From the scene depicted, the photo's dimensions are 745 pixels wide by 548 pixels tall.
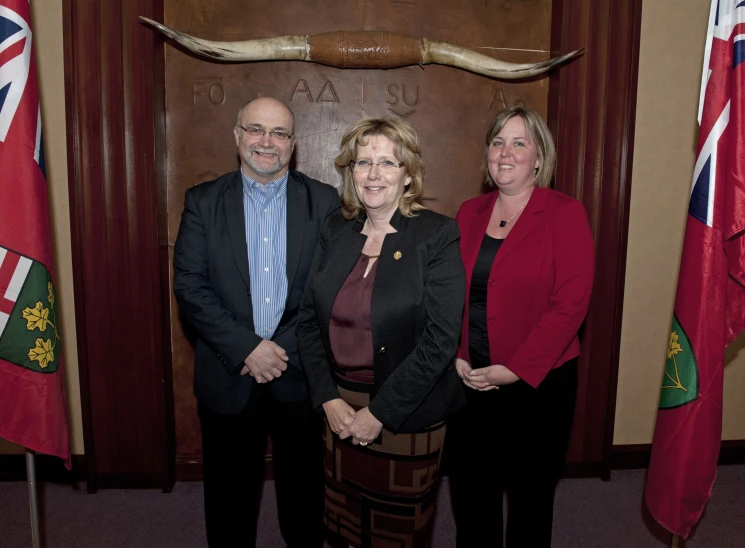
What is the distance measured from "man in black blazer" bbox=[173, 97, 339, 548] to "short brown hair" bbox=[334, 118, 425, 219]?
280mm

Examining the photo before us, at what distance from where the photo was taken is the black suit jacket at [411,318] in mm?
1638

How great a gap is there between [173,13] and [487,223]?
6.07 ft

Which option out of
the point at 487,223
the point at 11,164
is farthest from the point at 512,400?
the point at 11,164

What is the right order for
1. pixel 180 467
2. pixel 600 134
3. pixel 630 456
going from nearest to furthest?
1. pixel 600 134
2. pixel 180 467
3. pixel 630 456

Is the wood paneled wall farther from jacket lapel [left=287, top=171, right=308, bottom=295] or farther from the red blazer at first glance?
the red blazer

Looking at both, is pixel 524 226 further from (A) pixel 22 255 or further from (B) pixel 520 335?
(A) pixel 22 255

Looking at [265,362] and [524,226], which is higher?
[524,226]

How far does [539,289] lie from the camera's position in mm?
1846

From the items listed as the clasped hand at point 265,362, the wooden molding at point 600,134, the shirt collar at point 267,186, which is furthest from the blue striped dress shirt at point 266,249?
the wooden molding at point 600,134

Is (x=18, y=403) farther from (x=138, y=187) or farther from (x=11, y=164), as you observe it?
(x=138, y=187)

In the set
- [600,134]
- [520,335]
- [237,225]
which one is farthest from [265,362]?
[600,134]

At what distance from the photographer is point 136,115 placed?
256cm

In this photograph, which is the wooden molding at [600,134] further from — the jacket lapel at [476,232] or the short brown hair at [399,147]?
the short brown hair at [399,147]

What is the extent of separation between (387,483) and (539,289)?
0.79 m
